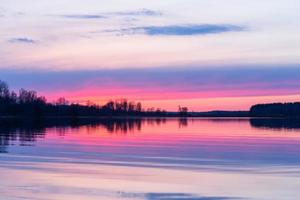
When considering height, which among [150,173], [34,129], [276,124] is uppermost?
[34,129]

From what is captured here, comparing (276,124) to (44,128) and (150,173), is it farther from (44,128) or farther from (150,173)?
(150,173)

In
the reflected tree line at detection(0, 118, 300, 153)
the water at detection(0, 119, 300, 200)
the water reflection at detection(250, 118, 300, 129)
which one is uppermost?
the reflected tree line at detection(0, 118, 300, 153)

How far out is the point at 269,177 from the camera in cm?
1853

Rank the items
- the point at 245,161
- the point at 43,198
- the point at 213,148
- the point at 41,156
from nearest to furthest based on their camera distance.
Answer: the point at 43,198, the point at 245,161, the point at 41,156, the point at 213,148

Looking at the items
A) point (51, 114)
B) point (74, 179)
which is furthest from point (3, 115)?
point (74, 179)

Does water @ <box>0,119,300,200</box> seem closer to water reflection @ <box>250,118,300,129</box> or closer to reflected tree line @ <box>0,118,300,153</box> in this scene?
reflected tree line @ <box>0,118,300,153</box>

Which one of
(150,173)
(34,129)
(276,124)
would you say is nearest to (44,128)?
(34,129)

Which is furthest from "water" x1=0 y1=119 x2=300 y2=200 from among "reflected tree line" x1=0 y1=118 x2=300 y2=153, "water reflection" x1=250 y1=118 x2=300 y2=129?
"water reflection" x1=250 y1=118 x2=300 y2=129

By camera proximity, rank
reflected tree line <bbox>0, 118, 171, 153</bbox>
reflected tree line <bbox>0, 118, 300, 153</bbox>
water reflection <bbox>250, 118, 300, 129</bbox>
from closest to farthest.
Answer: reflected tree line <bbox>0, 118, 171, 153</bbox> < reflected tree line <bbox>0, 118, 300, 153</bbox> < water reflection <bbox>250, 118, 300, 129</bbox>

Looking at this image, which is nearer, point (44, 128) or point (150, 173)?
point (150, 173)

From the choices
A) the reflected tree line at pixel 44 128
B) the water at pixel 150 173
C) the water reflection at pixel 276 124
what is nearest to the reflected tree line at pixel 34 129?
the reflected tree line at pixel 44 128

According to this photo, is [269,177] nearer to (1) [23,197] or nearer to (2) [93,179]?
(2) [93,179]

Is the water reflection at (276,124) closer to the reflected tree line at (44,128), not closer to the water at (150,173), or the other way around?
the reflected tree line at (44,128)

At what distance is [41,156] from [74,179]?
8.40m
